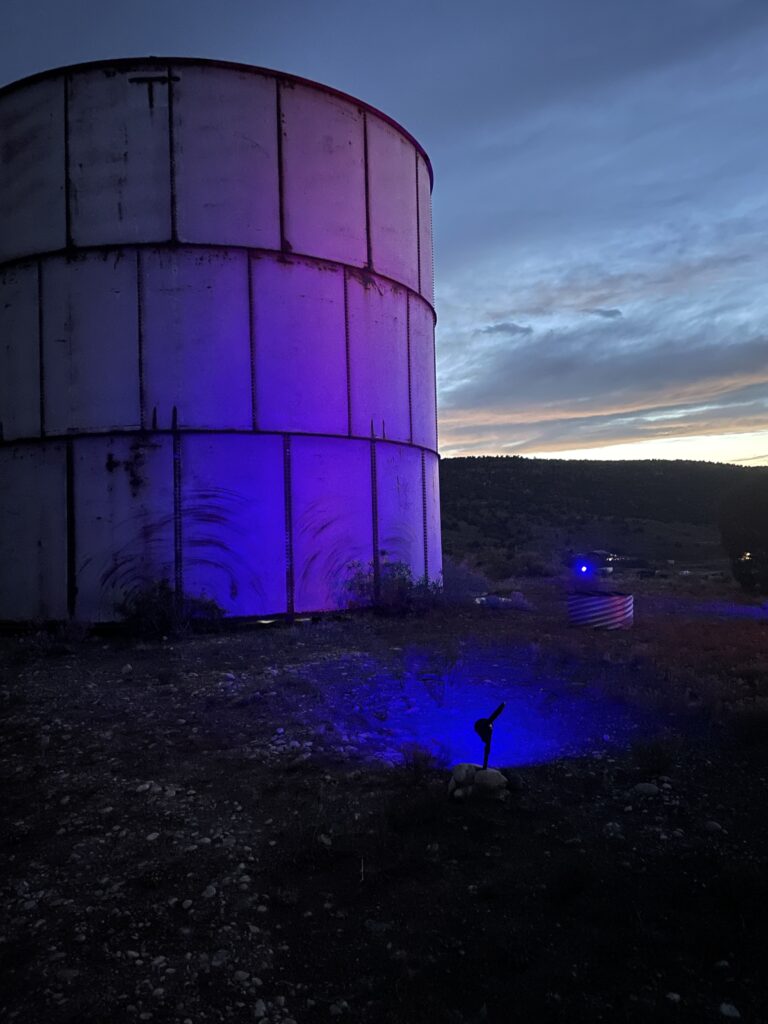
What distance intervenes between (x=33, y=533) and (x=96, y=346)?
120 inches

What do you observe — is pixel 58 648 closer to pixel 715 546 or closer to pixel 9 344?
pixel 9 344

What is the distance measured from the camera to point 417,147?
45.2 ft

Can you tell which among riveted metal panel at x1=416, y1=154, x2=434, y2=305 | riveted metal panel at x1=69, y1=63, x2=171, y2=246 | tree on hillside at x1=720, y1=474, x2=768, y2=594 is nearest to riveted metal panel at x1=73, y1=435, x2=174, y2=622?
riveted metal panel at x1=69, y1=63, x2=171, y2=246

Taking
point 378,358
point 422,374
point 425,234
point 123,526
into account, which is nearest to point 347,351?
point 378,358

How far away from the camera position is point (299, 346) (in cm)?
1132

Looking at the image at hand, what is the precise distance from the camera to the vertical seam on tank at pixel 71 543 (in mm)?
10547

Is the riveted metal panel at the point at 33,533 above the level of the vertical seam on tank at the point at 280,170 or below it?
below

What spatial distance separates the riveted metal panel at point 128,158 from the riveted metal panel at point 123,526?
3.27 m

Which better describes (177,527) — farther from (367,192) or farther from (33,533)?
(367,192)

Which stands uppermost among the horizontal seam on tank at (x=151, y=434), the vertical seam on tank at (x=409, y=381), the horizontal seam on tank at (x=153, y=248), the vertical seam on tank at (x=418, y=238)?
the vertical seam on tank at (x=418, y=238)

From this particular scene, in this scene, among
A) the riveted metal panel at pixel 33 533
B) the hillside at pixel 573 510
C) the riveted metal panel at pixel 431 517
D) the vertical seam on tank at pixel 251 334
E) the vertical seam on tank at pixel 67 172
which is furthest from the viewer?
the hillside at pixel 573 510

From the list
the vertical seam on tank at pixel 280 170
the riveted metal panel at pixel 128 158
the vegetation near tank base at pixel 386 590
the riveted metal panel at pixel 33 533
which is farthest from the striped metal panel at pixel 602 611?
the riveted metal panel at pixel 128 158

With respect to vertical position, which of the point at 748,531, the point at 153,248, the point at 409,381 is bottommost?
the point at 748,531

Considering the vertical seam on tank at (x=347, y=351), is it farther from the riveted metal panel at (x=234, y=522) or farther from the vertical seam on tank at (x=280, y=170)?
the riveted metal panel at (x=234, y=522)
